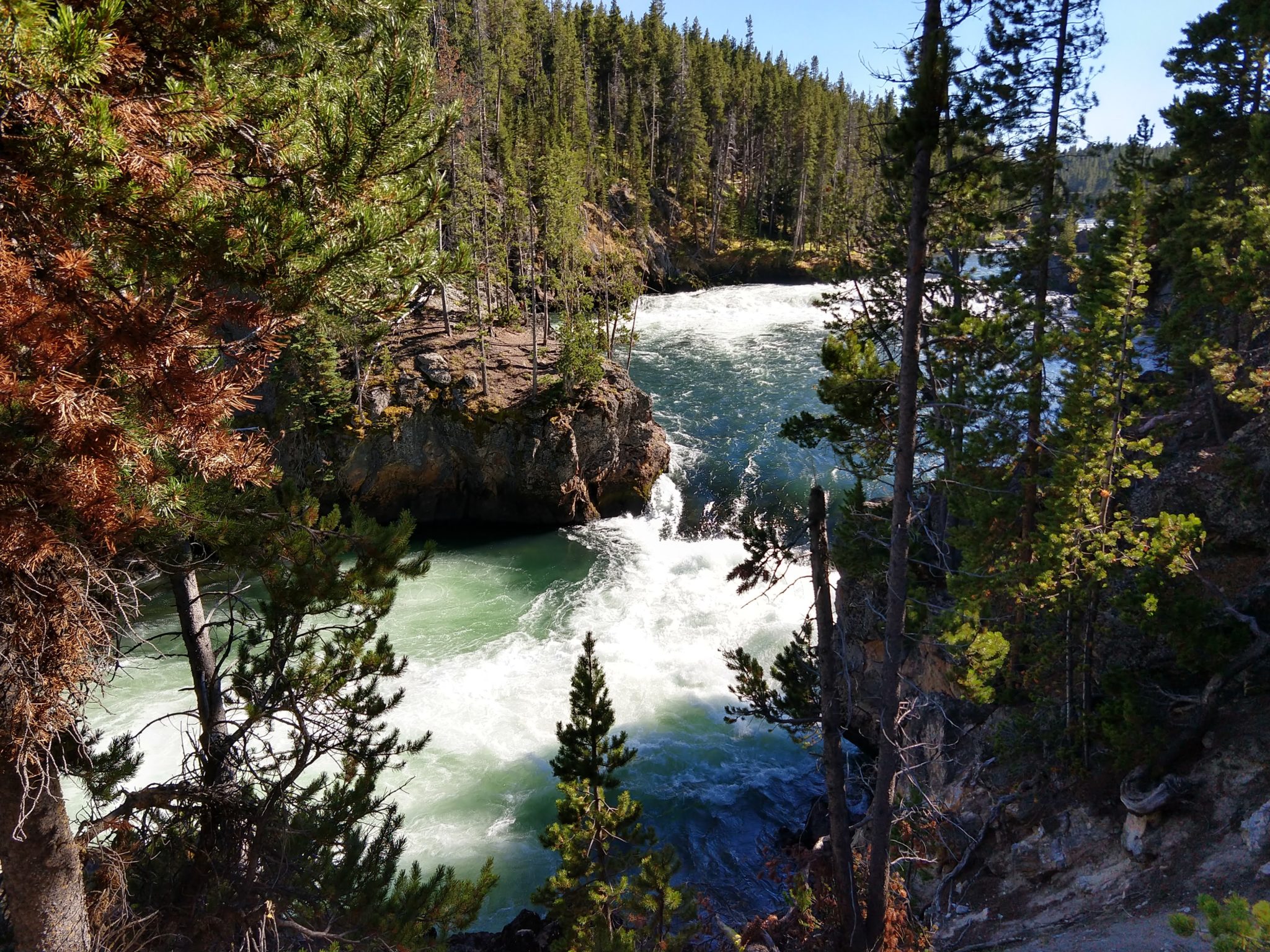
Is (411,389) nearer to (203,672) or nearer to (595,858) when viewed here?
(595,858)

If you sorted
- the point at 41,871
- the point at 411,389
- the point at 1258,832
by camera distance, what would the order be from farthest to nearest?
1. the point at 411,389
2. the point at 1258,832
3. the point at 41,871

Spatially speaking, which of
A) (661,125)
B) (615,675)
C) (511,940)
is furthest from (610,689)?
(661,125)

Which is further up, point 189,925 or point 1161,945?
point 189,925

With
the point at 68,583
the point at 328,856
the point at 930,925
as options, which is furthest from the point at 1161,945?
the point at 68,583

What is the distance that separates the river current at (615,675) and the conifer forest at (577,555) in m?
0.14

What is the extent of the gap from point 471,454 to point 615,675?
33.7 ft

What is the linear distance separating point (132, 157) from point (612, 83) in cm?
7925

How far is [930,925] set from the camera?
10086 mm

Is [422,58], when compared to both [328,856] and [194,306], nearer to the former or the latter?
[194,306]

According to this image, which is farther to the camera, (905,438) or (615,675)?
(615,675)

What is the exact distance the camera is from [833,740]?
9.14 metres

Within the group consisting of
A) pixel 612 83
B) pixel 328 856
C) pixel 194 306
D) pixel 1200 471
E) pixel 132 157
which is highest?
pixel 612 83

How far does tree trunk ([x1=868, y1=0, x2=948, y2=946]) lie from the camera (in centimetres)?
661

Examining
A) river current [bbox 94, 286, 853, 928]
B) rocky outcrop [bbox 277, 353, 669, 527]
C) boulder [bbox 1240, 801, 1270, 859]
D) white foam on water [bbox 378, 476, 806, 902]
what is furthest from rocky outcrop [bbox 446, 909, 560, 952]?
rocky outcrop [bbox 277, 353, 669, 527]
